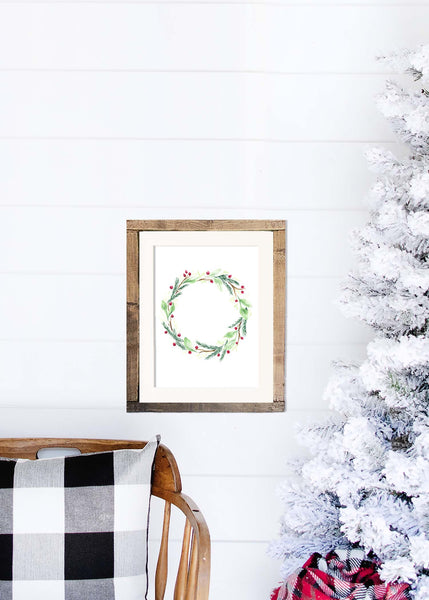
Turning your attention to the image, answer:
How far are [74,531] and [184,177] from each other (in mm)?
852

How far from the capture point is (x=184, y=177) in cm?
150

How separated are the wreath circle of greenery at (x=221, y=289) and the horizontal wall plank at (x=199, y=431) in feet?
0.54

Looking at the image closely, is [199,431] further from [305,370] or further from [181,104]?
[181,104]

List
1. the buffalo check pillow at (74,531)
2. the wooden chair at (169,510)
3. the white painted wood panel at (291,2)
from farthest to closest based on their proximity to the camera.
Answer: the white painted wood panel at (291,2), the buffalo check pillow at (74,531), the wooden chair at (169,510)

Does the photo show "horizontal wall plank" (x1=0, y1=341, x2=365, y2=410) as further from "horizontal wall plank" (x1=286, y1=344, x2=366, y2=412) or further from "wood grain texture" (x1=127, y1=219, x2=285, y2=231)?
"wood grain texture" (x1=127, y1=219, x2=285, y2=231)

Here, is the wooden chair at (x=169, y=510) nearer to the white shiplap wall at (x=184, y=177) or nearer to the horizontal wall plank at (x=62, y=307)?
the white shiplap wall at (x=184, y=177)

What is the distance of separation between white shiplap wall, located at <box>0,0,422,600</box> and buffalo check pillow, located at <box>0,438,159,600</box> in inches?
10.2

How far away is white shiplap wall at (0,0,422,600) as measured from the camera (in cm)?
149

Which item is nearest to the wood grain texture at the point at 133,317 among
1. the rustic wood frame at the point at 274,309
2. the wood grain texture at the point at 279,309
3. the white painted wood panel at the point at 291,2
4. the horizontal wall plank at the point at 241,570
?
the rustic wood frame at the point at 274,309

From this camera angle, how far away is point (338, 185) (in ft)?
4.94

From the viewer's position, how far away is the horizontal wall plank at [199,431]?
1.50 m

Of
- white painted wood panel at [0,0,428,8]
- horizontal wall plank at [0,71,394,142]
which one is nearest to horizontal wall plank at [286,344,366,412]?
horizontal wall plank at [0,71,394,142]

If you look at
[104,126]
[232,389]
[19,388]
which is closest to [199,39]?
[104,126]

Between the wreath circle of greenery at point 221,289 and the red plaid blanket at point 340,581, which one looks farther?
the wreath circle of greenery at point 221,289
